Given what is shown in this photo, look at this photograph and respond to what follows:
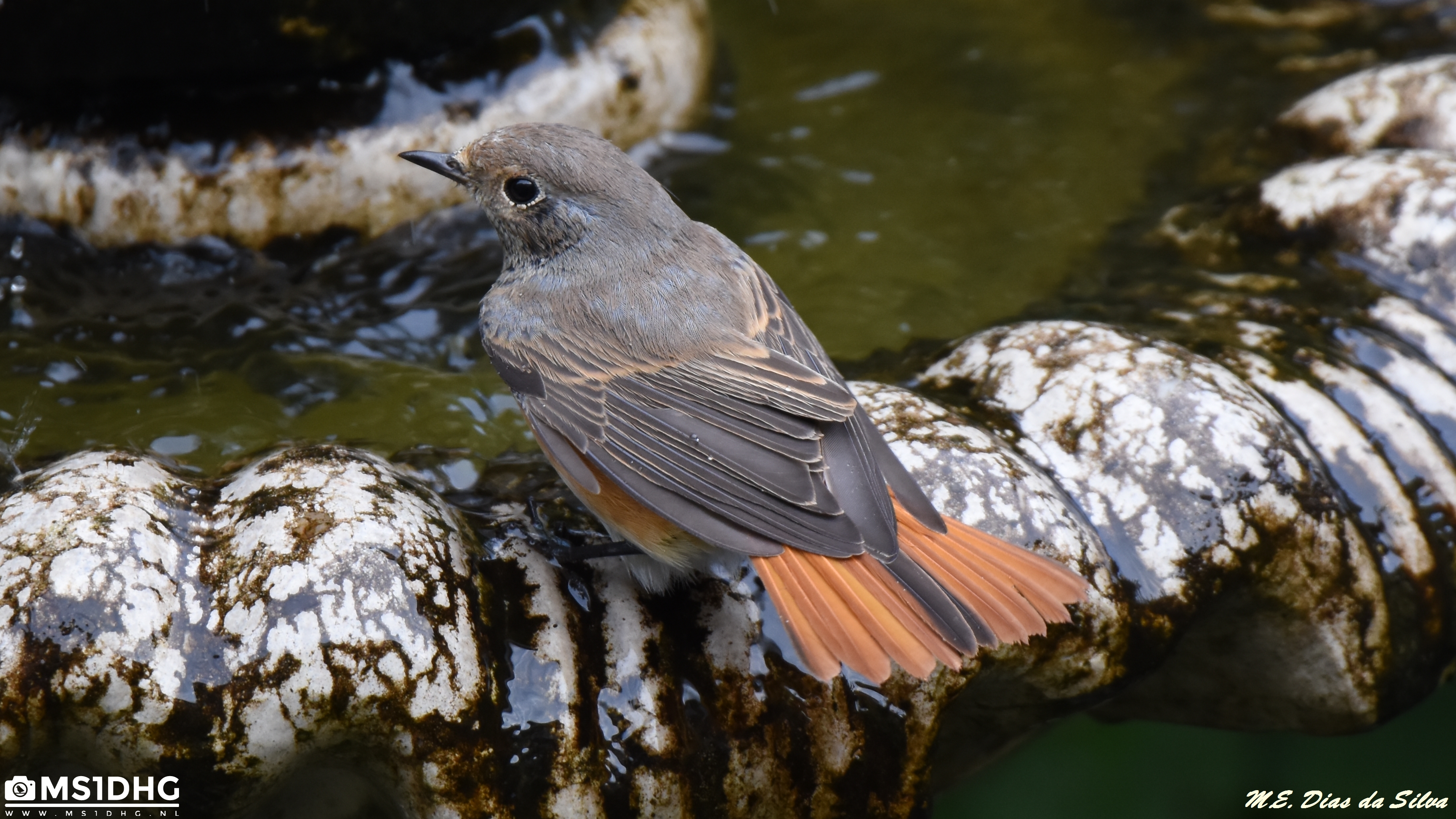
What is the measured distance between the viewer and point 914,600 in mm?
2504

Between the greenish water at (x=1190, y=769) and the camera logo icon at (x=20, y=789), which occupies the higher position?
the camera logo icon at (x=20, y=789)

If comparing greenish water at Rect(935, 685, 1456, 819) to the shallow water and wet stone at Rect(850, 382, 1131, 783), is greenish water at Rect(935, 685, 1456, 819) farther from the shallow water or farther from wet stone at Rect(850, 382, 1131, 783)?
the shallow water

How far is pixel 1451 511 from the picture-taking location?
3330 millimetres

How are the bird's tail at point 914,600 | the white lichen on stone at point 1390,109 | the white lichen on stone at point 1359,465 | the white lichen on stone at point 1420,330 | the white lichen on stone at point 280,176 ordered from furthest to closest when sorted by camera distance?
the white lichen on stone at point 1390,109 → the white lichen on stone at point 280,176 → the white lichen on stone at point 1420,330 → the white lichen on stone at point 1359,465 → the bird's tail at point 914,600

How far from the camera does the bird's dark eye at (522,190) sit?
3.35 metres

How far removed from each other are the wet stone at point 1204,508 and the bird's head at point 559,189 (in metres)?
1.07

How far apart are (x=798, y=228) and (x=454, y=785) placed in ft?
9.31

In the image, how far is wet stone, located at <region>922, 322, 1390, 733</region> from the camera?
2.97m

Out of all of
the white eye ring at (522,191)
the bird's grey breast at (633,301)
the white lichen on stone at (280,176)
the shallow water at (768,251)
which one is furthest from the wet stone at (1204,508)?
Answer: the white lichen on stone at (280,176)

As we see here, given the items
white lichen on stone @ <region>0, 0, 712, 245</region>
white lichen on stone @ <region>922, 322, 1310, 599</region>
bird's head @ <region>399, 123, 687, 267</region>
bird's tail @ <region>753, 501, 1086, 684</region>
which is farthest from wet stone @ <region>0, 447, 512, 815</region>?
white lichen on stone @ <region>0, 0, 712, 245</region>

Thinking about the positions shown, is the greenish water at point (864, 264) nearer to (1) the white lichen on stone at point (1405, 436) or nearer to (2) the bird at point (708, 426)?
(2) the bird at point (708, 426)

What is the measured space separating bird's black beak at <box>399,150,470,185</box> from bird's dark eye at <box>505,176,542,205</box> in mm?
161

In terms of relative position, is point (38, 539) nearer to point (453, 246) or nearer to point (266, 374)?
point (266, 374)

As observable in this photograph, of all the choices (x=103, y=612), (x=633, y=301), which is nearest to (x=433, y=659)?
(x=103, y=612)
